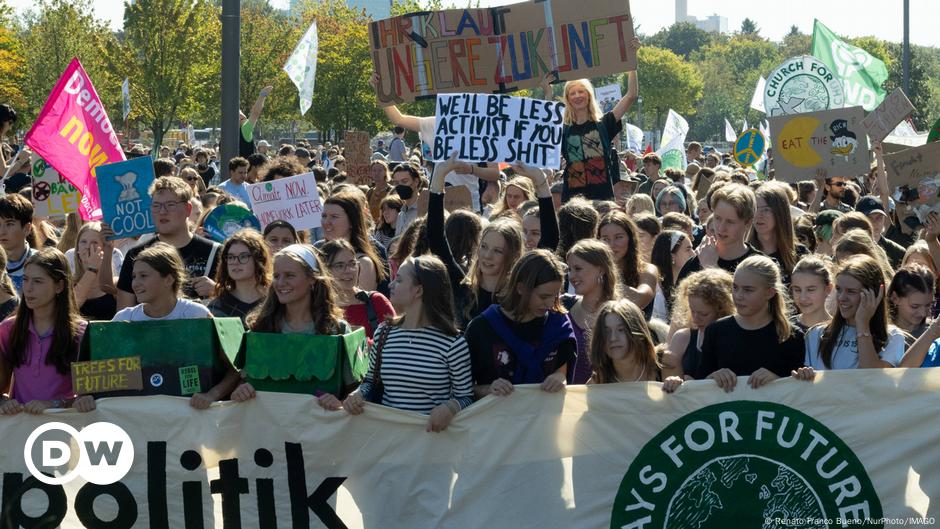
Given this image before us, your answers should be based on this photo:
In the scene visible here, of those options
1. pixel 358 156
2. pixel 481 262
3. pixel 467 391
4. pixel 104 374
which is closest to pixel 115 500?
pixel 104 374

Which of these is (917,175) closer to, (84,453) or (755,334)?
(755,334)

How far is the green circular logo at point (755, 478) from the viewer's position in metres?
5.35

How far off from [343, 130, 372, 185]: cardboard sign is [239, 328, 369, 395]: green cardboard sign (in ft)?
33.2

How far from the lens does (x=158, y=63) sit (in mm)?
34812

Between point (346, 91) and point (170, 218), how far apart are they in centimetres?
3456

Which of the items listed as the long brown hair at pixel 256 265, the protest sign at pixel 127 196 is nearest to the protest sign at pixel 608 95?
the protest sign at pixel 127 196

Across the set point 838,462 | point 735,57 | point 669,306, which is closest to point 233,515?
point 838,462

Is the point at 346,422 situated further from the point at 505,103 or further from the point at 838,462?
the point at 505,103

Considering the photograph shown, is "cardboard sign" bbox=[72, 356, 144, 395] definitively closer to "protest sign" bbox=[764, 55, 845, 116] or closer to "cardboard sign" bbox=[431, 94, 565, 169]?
"cardboard sign" bbox=[431, 94, 565, 169]

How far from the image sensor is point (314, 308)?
5961mm

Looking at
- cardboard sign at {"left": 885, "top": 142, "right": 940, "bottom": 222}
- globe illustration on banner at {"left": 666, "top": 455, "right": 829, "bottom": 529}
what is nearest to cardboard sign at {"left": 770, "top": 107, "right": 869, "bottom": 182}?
cardboard sign at {"left": 885, "top": 142, "right": 940, "bottom": 222}

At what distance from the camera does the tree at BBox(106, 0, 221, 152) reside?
34594mm

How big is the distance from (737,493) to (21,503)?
3.20 metres

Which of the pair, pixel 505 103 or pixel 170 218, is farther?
pixel 505 103
